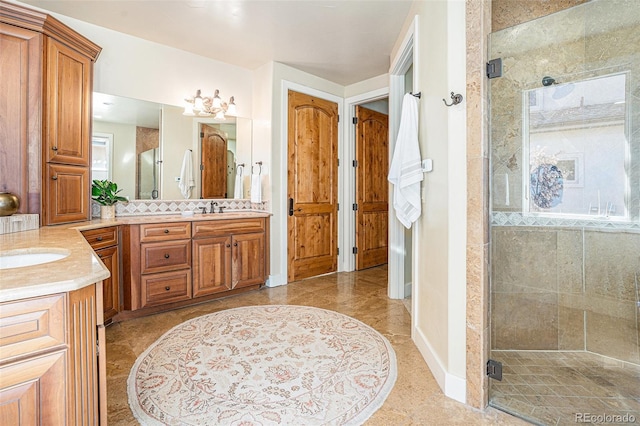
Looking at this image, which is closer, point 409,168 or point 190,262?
point 409,168

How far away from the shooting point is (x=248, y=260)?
11.5 feet

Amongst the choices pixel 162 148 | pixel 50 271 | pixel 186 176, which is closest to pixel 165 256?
pixel 186 176

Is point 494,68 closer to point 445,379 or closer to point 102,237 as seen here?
point 445,379

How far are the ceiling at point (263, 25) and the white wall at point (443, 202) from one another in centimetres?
80

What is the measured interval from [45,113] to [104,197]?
86 cm

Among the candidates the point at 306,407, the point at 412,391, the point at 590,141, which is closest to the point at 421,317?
the point at 412,391

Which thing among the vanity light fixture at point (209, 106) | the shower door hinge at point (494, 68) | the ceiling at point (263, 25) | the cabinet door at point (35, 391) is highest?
the ceiling at point (263, 25)

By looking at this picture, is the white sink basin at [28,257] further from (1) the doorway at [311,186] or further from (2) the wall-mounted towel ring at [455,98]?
(1) the doorway at [311,186]

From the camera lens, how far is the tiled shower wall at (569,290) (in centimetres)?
184

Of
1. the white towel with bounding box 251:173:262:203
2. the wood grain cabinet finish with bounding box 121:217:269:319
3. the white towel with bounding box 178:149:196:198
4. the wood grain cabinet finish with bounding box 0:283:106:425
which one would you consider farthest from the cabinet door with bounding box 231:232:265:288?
the wood grain cabinet finish with bounding box 0:283:106:425

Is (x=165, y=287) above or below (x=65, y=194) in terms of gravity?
below

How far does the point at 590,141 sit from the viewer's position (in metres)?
1.87

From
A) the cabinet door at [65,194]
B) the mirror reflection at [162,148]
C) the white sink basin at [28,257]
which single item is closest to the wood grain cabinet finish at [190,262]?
the cabinet door at [65,194]

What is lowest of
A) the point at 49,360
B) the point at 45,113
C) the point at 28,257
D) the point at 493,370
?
the point at 493,370
